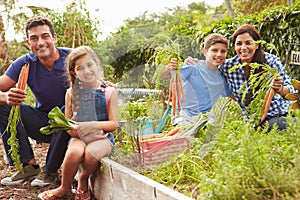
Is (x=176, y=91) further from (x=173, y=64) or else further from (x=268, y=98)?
(x=268, y=98)

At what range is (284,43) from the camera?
4289 millimetres

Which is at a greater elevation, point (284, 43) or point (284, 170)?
point (284, 43)

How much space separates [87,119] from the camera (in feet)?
9.04

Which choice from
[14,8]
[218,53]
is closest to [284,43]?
[218,53]

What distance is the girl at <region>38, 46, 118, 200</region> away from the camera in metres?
2.77

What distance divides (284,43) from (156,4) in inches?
71.9

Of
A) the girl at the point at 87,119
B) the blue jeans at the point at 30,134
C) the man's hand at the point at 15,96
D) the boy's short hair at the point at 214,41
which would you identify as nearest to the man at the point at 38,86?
the blue jeans at the point at 30,134

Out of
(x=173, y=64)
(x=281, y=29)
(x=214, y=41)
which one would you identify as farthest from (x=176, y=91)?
(x=281, y=29)

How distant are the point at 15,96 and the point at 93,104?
1.91 feet

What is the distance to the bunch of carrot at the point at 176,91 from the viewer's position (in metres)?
2.62

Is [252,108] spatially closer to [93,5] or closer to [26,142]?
[26,142]

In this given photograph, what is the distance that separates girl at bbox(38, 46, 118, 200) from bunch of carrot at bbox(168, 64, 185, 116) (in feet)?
1.22

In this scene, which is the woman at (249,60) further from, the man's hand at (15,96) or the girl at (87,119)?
the man's hand at (15,96)

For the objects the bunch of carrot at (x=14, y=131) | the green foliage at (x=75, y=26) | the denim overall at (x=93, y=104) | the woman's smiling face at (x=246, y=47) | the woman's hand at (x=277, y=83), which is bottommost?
the bunch of carrot at (x=14, y=131)
